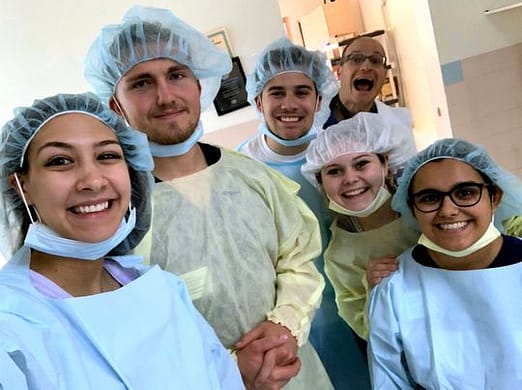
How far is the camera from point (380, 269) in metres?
1.41

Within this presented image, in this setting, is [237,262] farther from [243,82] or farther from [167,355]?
[243,82]

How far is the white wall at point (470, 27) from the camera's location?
3332mm

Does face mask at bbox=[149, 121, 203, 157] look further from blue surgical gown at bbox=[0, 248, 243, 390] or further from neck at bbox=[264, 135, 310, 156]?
neck at bbox=[264, 135, 310, 156]

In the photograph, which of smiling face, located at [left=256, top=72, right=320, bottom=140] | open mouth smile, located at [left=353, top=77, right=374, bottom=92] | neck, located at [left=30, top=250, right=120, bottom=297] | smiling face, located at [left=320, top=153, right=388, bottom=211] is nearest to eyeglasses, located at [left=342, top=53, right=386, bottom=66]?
open mouth smile, located at [left=353, top=77, right=374, bottom=92]

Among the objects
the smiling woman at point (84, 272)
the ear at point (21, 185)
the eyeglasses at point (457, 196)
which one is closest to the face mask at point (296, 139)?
the eyeglasses at point (457, 196)

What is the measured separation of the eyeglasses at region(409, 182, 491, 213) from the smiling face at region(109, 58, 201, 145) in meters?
0.67

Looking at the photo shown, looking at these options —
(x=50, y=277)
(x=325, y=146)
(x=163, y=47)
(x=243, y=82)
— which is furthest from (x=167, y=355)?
(x=243, y=82)

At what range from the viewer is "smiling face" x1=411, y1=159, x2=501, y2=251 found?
1.28 metres

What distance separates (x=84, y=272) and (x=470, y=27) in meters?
3.30

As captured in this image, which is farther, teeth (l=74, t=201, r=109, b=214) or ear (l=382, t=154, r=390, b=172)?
ear (l=382, t=154, r=390, b=172)

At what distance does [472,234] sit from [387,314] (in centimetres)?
31

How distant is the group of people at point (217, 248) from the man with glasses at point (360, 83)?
0.67m

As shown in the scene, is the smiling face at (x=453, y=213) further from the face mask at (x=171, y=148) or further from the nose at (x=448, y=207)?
the face mask at (x=171, y=148)

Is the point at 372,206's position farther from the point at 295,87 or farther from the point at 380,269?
the point at 295,87
